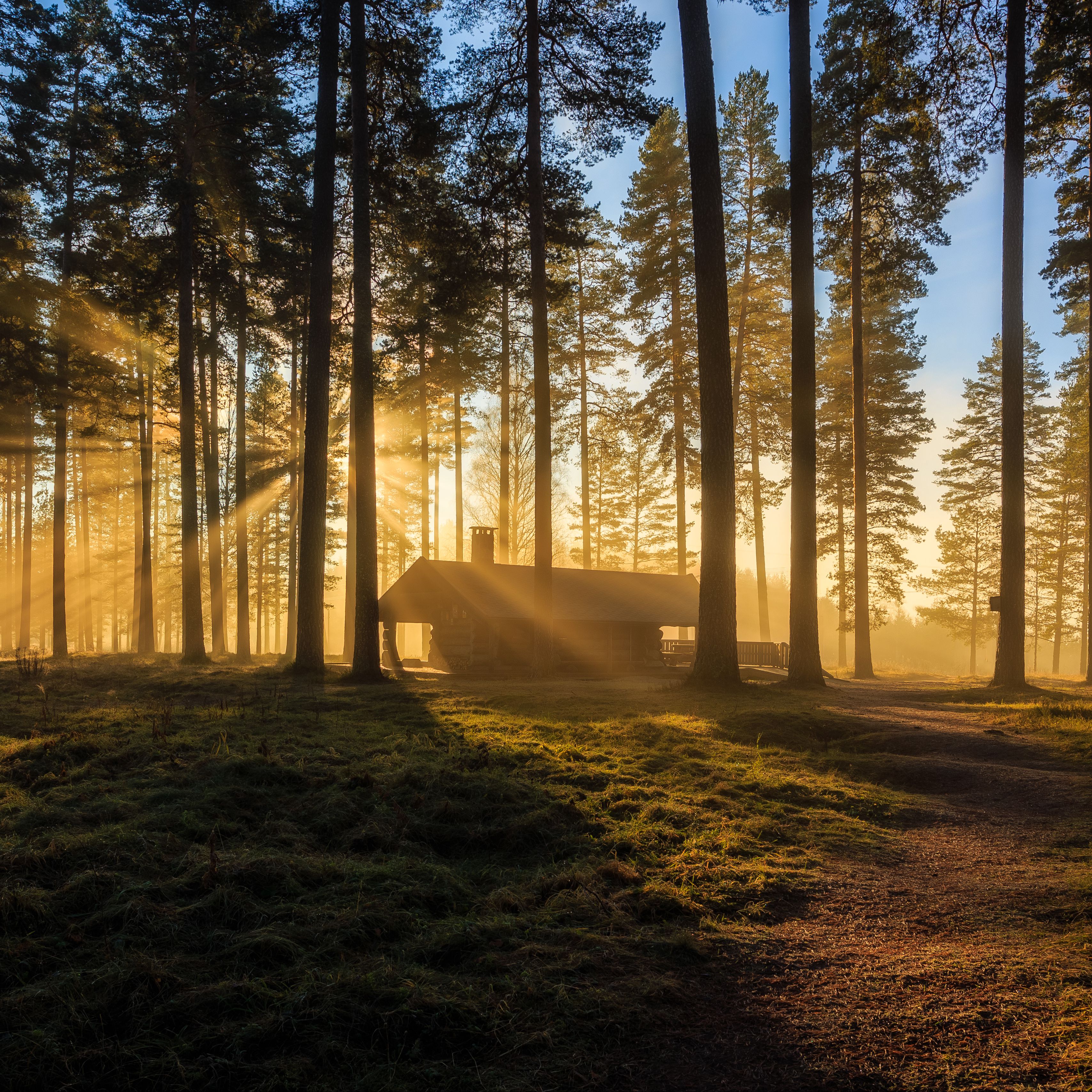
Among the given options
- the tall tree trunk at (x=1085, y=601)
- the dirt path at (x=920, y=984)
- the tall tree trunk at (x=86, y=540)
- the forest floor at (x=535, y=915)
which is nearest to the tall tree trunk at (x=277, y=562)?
A: the tall tree trunk at (x=86, y=540)

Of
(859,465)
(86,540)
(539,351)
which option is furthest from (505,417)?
(86,540)

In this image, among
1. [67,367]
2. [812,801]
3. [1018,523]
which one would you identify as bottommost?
[812,801]

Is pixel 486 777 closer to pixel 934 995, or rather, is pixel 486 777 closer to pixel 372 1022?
pixel 372 1022

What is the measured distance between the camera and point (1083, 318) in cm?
2844

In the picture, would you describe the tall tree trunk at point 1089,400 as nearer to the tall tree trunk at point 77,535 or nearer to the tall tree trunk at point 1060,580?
the tall tree trunk at point 1060,580

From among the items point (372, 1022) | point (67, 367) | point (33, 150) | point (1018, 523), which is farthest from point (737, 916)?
point (33, 150)

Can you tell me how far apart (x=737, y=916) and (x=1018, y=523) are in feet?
46.0

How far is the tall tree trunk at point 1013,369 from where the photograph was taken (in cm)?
1470

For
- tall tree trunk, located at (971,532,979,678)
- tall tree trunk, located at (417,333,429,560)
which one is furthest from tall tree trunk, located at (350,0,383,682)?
tall tree trunk, located at (971,532,979,678)

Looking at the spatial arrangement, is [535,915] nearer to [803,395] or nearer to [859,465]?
[803,395]

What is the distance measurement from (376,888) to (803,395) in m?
13.6

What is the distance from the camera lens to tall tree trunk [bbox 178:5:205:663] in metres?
20.4

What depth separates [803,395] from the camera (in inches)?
589

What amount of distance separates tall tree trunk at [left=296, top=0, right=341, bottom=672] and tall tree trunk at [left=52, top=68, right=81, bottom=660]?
12.0 meters
